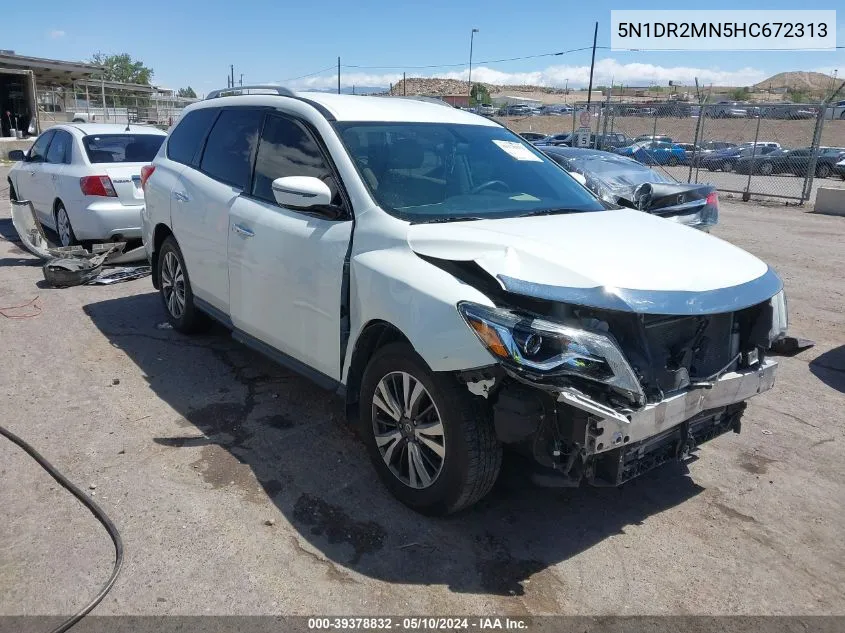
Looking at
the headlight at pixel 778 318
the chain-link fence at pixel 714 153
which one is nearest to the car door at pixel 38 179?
the headlight at pixel 778 318

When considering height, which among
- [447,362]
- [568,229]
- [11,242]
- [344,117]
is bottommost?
[11,242]

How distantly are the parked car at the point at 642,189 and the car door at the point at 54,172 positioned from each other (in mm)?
5983

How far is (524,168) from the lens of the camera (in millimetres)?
4438

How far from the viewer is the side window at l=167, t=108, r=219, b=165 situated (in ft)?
17.7

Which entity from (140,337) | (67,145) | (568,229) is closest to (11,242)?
(67,145)

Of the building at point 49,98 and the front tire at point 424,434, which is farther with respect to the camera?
the building at point 49,98

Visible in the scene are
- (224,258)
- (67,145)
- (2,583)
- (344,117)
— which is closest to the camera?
(2,583)

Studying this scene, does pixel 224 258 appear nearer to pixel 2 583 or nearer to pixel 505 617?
pixel 2 583

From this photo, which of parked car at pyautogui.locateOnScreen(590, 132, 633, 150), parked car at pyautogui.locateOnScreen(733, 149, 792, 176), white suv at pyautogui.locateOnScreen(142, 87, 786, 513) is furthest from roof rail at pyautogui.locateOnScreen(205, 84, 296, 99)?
parked car at pyautogui.locateOnScreen(733, 149, 792, 176)

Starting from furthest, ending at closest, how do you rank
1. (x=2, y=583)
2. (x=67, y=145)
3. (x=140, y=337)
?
(x=67, y=145), (x=140, y=337), (x=2, y=583)

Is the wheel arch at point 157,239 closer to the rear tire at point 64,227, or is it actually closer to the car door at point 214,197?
the car door at point 214,197

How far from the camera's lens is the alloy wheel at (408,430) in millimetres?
3248

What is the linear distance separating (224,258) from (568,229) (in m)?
2.39

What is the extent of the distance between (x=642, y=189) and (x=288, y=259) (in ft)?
13.9
